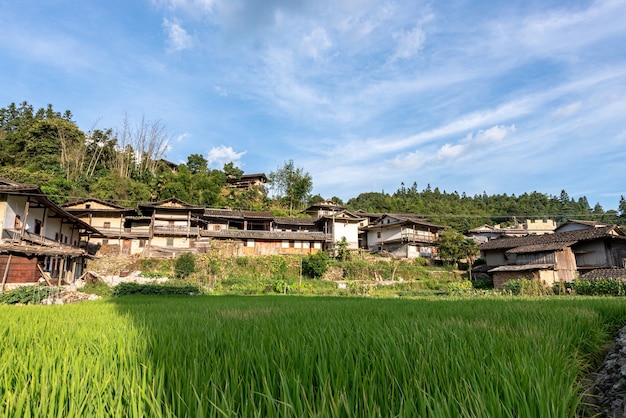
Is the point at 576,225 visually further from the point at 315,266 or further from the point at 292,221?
the point at 292,221

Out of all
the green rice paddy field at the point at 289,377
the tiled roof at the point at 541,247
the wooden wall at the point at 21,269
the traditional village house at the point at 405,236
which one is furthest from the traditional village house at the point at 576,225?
the wooden wall at the point at 21,269

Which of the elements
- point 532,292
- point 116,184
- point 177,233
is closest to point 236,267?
point 177,233

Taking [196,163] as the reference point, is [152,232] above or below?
below

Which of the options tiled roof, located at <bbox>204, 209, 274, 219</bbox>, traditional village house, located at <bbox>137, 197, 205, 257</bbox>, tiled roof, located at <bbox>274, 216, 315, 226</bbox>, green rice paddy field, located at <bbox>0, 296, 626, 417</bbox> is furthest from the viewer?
tiled roof, located at <bbox>274, 216, 315, 226</bbox>

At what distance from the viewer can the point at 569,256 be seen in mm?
26859

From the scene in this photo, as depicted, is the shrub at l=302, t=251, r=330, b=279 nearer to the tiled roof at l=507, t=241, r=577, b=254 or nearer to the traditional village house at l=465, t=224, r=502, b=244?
the tiled roof at l=507, t=241, r=577, b=254

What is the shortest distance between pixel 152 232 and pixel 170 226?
1.77 m

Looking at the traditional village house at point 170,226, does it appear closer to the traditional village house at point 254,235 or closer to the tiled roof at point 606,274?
the traditional village house at point 254,235

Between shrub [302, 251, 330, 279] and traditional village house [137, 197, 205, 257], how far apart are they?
11831 millimetres

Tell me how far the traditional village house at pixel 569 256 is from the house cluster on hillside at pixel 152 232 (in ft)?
40.2

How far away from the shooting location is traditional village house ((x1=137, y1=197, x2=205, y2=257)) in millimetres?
33500

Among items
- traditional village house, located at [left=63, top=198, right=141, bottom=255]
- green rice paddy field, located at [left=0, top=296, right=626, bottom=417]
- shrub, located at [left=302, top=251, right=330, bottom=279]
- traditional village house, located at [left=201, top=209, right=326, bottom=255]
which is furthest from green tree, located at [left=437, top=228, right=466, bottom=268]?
green rice paddy field, located at [left=0, top=296, right=626, bottom=417]

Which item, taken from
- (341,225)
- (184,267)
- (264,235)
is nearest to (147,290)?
(184,267)

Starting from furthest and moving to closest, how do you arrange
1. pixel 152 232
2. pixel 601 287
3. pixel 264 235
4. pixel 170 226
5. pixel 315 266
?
1. pixel 264 235
2. pixel 170 226
3. pixel 152 232
4. pixel 315 266
5. pixel 601 287
